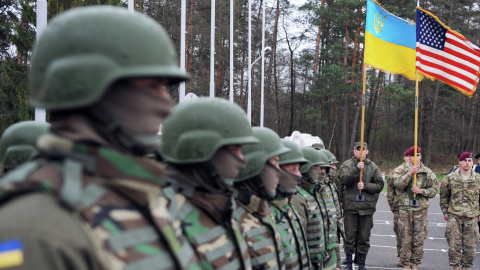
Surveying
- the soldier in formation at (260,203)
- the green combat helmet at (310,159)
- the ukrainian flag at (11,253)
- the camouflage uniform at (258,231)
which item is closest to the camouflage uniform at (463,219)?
the green combat helmet at (310,159)

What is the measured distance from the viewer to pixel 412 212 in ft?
31.2

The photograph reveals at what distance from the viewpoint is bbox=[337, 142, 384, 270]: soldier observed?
9.52 meters

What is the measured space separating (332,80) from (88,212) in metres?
34.6

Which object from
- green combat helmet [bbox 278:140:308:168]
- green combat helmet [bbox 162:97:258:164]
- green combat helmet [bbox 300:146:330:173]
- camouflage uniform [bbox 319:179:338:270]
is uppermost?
green combat helmet [bbox 162:97:258:164]

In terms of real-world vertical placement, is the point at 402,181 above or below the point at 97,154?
below

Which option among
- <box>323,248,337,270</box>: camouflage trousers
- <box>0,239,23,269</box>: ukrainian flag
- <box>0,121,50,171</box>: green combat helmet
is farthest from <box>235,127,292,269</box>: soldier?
<box>323,248,337,270</box>: camouflage trousers

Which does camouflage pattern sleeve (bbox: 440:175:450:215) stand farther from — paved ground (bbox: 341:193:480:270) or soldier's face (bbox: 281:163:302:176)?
soldier's face (bbox: 281:163:302:176)

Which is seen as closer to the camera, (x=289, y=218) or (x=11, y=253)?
(x=11, y=253)

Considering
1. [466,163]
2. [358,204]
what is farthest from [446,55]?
[358,204]

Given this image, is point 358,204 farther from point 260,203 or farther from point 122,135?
point 122,135

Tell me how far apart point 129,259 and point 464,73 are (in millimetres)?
9910

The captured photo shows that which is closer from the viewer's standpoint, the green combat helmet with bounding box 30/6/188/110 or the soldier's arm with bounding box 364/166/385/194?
the green combat helmet with bounding box 30/6/188/110

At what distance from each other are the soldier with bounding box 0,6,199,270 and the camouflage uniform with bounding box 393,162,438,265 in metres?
8.70

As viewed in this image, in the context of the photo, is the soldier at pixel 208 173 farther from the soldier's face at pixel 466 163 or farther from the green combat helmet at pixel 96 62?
the soldier's face at pixel 466 163
